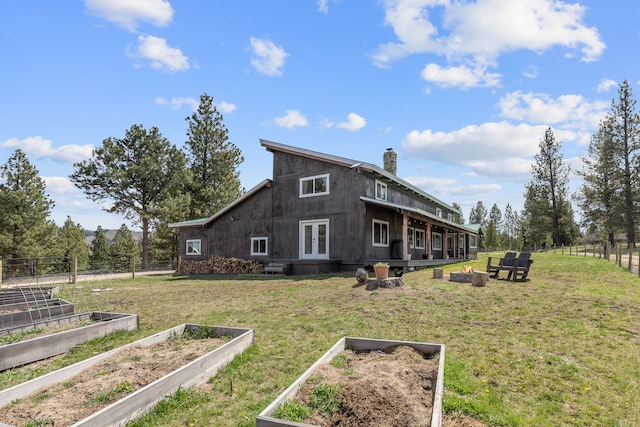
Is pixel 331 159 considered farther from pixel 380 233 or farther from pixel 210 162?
pixel 210 162

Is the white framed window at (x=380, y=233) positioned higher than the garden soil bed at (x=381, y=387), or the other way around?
the white framed window at (x=380, y=233)

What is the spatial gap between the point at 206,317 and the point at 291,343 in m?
2.94

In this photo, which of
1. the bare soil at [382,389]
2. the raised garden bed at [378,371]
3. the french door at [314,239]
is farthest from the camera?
the french door at [314,239]

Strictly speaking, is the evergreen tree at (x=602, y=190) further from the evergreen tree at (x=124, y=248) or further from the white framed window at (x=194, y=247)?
the evergreen tree at (x=124, y=248)

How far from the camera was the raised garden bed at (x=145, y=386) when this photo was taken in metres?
3.38

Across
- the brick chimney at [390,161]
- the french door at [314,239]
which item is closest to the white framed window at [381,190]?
the french door at [314,239]

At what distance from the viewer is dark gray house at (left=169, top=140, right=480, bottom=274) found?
17328 millimetres

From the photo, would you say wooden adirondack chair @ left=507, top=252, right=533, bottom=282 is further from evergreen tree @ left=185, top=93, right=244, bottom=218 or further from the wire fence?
evergreen tree @ left=185, top=93, right=244, bottom=218

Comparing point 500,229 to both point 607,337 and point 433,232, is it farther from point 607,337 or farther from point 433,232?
point 607,337

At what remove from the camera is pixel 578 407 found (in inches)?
150

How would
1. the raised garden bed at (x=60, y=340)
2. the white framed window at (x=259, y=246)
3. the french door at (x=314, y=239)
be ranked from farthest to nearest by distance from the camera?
the white framed window at (x=259, y=246) → the french door at (x=314, y=239) → the raised garden bed at (x=60, y=340)

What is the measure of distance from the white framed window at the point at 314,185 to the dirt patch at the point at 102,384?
43.5 ft

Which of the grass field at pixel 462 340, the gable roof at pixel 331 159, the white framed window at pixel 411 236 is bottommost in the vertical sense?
the grass field at pixel 462 340

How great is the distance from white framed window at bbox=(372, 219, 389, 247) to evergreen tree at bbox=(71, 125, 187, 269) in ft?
70.4
